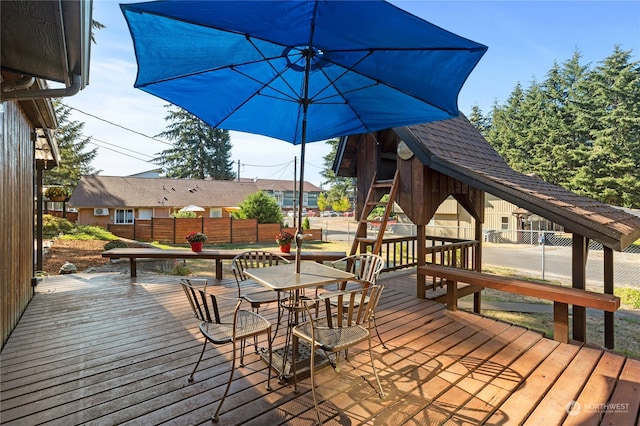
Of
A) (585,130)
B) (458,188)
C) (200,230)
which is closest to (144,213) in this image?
(200,230)

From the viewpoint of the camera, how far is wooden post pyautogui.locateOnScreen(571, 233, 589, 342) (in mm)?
3445

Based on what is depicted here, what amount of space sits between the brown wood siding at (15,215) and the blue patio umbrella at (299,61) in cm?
171

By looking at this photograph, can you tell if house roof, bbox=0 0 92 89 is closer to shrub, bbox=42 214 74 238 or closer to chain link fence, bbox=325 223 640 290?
chain link fence, bbox=325 223 640 290

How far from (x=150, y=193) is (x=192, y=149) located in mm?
6826

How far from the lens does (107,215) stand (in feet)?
67.4

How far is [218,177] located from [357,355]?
2745 centimetres

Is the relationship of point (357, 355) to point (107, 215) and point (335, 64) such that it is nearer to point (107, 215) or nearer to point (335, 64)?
point (335, 64)

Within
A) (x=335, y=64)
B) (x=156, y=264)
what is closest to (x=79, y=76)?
(x=335, y=64)

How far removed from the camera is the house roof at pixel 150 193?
2028 cm

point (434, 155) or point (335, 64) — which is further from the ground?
point (335, 64)

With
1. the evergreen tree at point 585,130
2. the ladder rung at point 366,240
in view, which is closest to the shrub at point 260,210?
Answer: the ladder rung at point 366,240

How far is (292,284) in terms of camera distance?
2.32 m

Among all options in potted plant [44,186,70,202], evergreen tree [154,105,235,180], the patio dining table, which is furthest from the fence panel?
the patio dining table

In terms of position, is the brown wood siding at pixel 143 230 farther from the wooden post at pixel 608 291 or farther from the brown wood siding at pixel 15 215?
the wooden post at pixel 608 291
